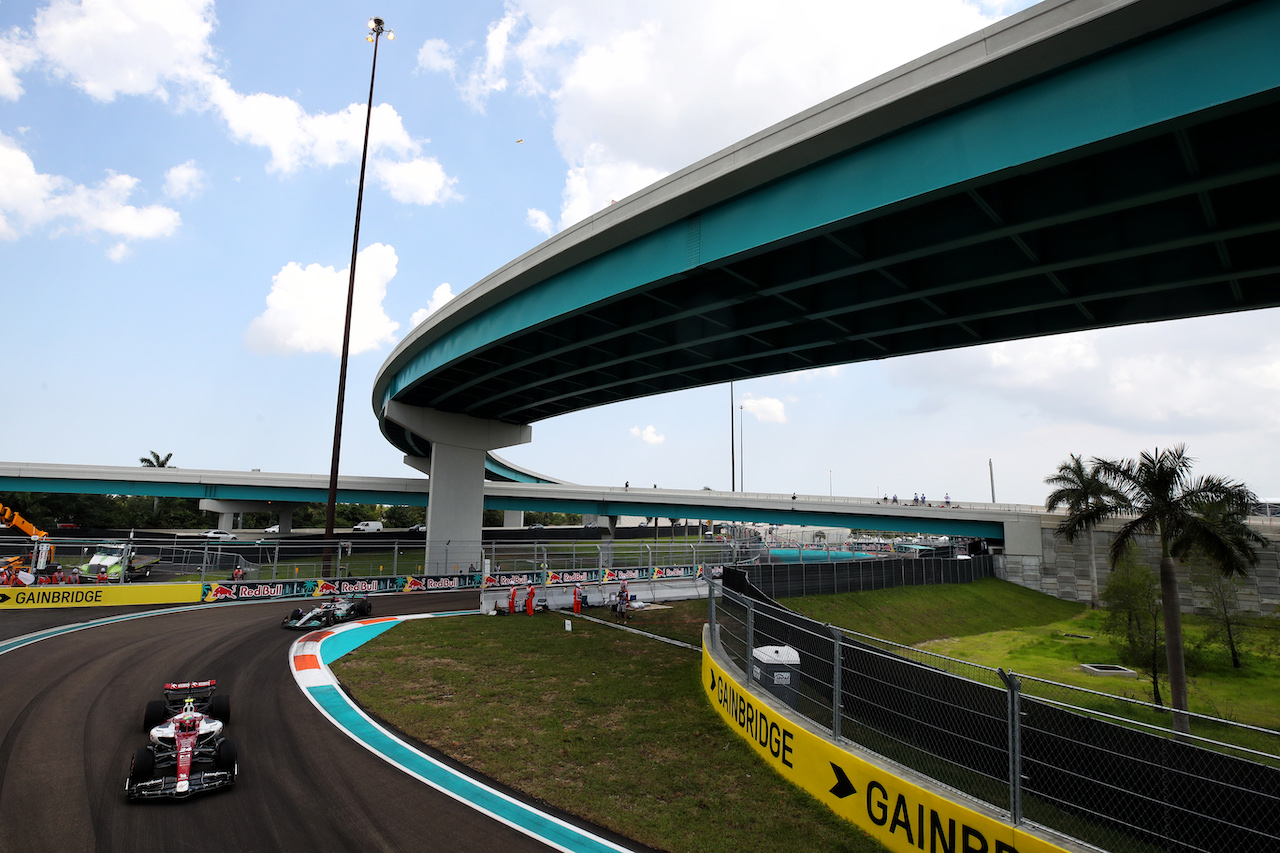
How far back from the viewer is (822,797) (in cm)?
796

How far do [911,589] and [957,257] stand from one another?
28.8 metres

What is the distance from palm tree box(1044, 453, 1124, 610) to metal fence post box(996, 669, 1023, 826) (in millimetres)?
17875

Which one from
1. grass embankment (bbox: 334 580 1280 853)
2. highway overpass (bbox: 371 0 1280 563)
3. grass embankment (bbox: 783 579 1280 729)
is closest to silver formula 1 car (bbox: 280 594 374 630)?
grass embankment (bbox: 334 580 1280 853)

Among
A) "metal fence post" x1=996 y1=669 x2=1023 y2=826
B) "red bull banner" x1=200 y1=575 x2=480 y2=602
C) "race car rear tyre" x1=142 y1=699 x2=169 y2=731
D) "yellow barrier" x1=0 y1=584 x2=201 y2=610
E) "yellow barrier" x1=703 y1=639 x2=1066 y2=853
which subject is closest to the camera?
"metal fence post" x1=996 y1=669 x2=1023 y2=826

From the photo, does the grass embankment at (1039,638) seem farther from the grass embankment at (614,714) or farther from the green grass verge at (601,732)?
the green grass verge at (601,732)

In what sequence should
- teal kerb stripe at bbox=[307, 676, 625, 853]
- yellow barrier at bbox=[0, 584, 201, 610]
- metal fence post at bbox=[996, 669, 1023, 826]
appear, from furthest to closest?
yellow barrier at bbox=[0, 584, 201, 610] < teal kerb stripe at bbox=[307, 676, 625, 853] < metal fence post at bbox=[996, 669, 1023, 826]

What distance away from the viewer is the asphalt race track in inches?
278

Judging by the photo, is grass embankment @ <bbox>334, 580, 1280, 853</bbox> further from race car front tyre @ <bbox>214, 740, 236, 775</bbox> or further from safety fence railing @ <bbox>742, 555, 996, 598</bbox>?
safety fence railing @ <bbox>742, 555, 996, 598</bbox>

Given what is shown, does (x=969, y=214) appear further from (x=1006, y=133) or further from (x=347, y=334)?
(x=347, y=334)

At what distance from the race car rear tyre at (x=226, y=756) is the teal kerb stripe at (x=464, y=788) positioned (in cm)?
190

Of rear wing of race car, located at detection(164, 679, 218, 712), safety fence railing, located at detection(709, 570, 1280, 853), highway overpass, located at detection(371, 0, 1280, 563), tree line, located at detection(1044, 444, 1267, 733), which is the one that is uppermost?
highway overpass, located at detection(371, 0, 1280, 563)

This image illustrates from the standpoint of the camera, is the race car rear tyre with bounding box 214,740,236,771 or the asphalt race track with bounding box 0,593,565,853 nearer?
the asphalt race track with bounding box 0,593,565,853

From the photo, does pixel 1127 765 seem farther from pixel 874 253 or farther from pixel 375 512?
pixel 375 512

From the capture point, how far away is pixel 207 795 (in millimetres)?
8102
